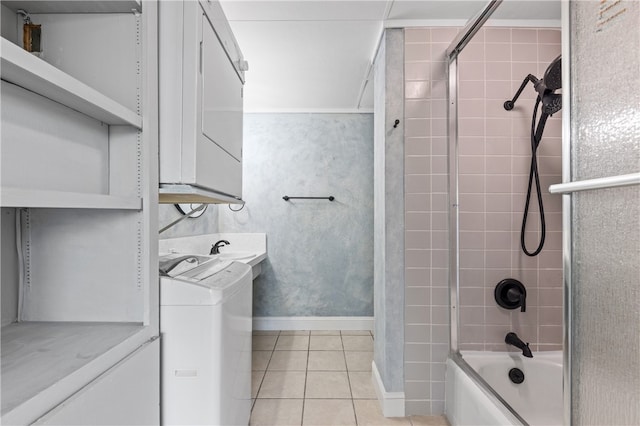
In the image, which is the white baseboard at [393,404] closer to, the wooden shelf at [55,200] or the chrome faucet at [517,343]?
the chrome faucet at [517,343]

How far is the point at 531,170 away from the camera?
6.20 feet

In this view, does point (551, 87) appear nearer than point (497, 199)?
Yes

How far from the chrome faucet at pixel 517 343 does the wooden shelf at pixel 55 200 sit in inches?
80.4

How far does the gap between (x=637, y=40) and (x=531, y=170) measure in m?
1.25

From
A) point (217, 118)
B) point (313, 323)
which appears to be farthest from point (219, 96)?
point (313, 323)

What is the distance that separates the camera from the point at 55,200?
762 mm

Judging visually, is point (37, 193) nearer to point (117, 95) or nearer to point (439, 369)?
point (117, 95)

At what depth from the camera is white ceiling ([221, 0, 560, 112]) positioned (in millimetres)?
1799

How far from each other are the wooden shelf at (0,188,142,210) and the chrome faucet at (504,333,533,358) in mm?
2041

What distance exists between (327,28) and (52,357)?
2.01 meters

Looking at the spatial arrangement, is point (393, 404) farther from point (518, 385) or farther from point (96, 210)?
point (96, 210)

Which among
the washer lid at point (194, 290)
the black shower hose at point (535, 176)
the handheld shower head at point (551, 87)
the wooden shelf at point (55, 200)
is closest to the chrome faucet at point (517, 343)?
the black shower hose at point (535, 176)

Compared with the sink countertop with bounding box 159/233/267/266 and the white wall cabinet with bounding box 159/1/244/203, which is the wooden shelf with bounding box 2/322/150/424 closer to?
the white wall cabinet with bounding box 159/1/244/203

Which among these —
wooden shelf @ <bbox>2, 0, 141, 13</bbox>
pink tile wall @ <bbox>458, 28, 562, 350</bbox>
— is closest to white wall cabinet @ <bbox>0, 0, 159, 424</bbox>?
wooden shelf @ <bbox>2, 0, 141, 13</bbox>
